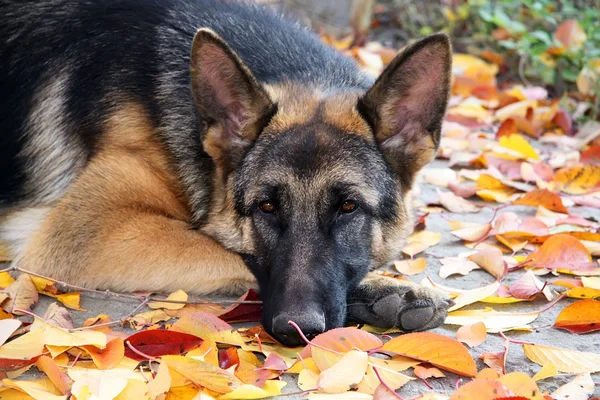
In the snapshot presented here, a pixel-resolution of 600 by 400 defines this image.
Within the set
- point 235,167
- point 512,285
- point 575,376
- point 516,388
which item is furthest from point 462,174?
point 516,388

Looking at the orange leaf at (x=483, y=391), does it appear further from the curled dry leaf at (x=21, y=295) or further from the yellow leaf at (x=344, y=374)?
the curled dry leaf at (x=21, y=295)

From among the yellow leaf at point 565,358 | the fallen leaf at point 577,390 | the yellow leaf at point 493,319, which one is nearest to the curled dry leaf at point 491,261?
the yellow leaf at point 493,319

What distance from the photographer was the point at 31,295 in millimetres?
3689

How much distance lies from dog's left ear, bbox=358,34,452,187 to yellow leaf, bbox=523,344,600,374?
1.13m

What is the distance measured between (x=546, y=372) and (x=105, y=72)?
2723 millimetres

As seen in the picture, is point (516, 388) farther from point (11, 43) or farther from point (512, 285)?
point (11, 43)

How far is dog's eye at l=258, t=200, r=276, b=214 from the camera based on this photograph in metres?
3.52

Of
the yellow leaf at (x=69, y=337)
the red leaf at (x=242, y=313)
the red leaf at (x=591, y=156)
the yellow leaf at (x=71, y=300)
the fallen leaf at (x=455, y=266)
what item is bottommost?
the red leaf at (x=591, y=156)

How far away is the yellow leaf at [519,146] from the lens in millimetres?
5926

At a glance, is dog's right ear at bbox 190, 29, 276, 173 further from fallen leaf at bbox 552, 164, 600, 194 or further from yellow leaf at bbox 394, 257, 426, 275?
fallen leaf at bbox 552, 164, 600, 194

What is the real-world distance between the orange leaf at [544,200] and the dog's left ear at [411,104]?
149cm

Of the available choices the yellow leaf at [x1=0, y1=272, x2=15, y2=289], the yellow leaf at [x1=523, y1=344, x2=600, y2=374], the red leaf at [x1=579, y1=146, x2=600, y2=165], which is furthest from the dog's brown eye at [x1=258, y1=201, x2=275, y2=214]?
the red leaf at [x1=579, y1=146, x2=600, y2=165]

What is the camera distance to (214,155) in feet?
12.6

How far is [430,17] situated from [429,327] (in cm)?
697
